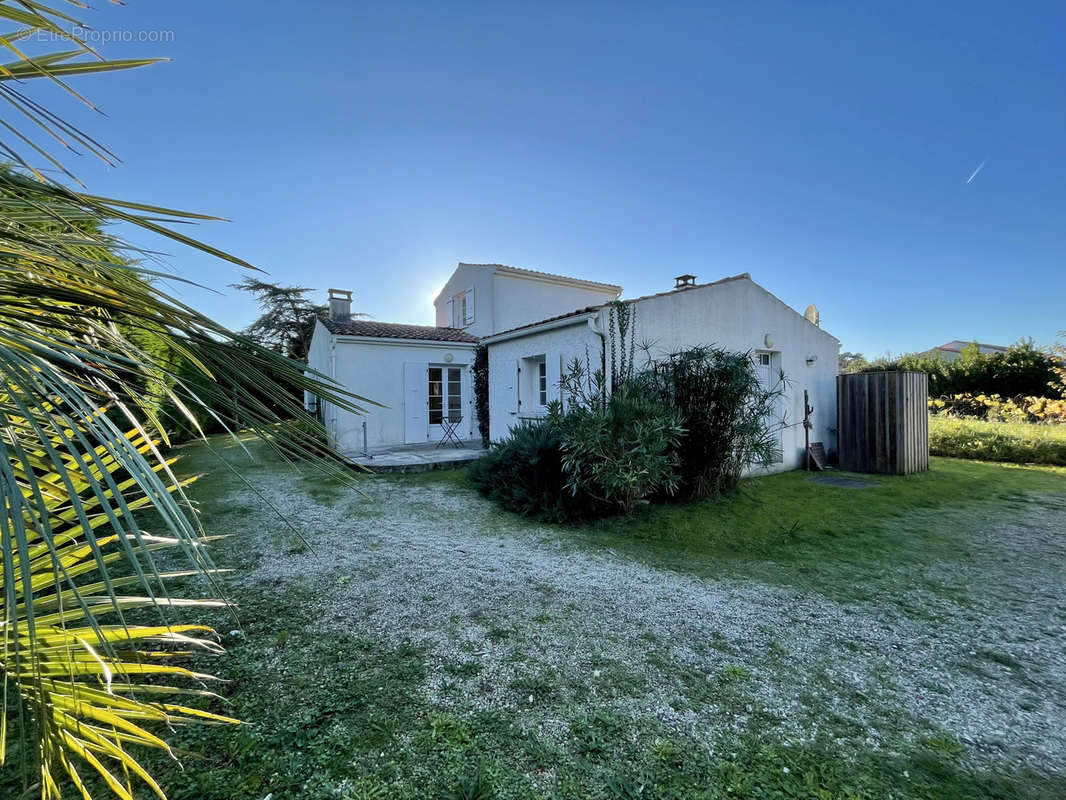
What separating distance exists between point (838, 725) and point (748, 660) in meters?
0.66

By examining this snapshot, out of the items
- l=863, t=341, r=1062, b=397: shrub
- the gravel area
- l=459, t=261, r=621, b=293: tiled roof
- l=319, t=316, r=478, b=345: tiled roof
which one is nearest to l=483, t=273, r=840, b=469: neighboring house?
l=319, t=316, r=478, b=345: tiled roof

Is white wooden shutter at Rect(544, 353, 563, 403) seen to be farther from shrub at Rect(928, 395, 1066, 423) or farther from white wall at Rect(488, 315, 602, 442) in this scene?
shrub at Rect(928, 395, 1066, 423)

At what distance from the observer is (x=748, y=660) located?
313 cm

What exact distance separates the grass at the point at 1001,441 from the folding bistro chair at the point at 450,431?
1406 cm

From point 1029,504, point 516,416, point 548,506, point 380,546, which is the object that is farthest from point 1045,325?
point 380,546

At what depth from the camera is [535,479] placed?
7.31m

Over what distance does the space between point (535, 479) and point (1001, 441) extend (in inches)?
512

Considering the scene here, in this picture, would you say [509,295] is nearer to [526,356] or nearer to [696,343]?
[526,356]

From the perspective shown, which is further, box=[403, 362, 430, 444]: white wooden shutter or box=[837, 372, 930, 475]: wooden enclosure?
box=[403, 362, 430, 444]: white wooden shutter

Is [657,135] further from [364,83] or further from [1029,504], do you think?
[1029,504]

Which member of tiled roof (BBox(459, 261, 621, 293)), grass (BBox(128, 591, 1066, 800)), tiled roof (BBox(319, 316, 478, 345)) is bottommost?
grass (BBox(128, 591, 1066, 800))

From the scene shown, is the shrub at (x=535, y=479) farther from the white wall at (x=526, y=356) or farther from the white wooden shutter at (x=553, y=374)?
the white wall at (x=526, y=356)

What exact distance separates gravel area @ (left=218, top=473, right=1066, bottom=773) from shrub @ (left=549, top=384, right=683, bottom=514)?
3.76ft

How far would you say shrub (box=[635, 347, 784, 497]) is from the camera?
7.48 meters
